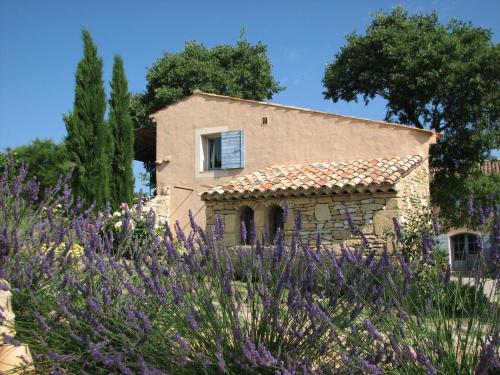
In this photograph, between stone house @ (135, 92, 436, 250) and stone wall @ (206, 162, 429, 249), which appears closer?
stone wall @ (206, 162, 429, 249)

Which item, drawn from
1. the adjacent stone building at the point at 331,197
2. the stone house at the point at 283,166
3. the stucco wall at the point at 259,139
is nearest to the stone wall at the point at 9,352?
the stone house at the point at 283,166

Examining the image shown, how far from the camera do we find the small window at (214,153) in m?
14.2

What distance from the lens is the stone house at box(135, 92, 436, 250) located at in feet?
32.8

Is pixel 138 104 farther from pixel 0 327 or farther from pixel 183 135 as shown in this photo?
pixel 0 327

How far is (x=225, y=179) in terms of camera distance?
1342 cm

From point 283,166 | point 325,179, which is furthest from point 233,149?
point 325,179

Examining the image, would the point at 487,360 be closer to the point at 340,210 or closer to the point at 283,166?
the point at 340,210

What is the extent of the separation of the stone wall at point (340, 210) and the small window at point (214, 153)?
9.08 feet

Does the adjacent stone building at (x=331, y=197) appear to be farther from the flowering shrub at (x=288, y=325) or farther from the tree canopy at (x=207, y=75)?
the tree canopy at (x=207, y=75)

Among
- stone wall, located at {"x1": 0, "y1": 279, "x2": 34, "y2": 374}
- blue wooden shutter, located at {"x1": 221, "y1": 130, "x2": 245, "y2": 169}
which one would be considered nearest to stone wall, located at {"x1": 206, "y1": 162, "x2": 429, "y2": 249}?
blue wooden shutter, located at {"x1": 221, "y1": 130, "x2": 245, "y2": 169}

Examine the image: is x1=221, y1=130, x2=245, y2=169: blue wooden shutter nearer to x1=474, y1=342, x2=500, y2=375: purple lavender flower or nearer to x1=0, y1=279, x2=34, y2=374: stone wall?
x1=0, y1=279, x2=34, y2=374: stone wall

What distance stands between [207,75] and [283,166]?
29.8 ft

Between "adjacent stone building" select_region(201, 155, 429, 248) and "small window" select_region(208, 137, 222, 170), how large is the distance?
2.40 metres

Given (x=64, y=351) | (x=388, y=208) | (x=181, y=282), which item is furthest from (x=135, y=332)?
(x=388, y=208)
